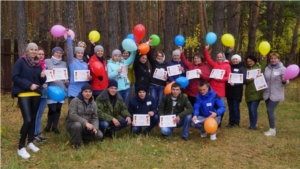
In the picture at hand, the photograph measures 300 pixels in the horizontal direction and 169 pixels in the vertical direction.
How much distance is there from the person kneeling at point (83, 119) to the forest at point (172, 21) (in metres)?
3.30

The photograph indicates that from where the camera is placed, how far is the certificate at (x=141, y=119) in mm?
5883

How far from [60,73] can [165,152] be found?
8.28 ft

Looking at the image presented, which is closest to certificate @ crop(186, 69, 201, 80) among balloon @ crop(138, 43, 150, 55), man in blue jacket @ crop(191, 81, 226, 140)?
man in blue jacket @ crop(191, 81, 226, 140)

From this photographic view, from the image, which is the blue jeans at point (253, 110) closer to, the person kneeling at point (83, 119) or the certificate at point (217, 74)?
the certificate at point (217, 74)

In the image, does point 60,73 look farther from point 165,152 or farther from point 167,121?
point 165,152

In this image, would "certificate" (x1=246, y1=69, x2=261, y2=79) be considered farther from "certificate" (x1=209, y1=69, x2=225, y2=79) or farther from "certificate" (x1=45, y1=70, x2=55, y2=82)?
"certificate" (x1=45, y1=70, x2=55, y2=82)

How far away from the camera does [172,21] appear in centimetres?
949

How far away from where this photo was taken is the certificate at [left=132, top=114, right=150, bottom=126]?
5.88 meters

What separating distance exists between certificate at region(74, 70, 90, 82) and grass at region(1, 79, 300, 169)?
1.16 metres

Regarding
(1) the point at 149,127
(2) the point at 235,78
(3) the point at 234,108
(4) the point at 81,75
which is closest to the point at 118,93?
(4) the point at 81,75

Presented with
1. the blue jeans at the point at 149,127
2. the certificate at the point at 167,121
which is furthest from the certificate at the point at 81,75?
the certificate at the point at 167,121

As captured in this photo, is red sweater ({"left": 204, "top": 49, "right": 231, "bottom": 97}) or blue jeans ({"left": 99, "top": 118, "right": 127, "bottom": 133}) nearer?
blue jeans ({"left": 99, "top": 118, "right": 127, "bottom": 133})

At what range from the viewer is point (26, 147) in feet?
17.3

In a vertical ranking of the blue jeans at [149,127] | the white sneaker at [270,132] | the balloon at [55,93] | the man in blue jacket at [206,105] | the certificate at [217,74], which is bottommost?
the white sneaker at [270,132]
